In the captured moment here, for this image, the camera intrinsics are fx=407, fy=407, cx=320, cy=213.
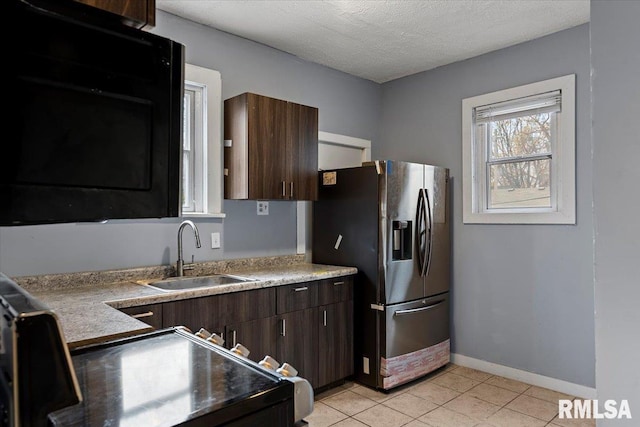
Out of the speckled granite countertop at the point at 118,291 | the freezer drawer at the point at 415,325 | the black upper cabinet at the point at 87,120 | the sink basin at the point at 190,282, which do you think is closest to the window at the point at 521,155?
the freezer drawer at the point at 415,325

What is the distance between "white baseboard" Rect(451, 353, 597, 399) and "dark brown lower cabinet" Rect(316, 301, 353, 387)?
1138mm

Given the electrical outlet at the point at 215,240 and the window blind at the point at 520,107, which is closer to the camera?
the electrical outlet at the point at 215,240

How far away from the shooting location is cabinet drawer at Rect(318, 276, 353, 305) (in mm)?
2938

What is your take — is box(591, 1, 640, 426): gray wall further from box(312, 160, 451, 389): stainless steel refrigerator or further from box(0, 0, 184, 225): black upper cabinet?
box(312, 160, 451, 389): stainless steel refrigerator

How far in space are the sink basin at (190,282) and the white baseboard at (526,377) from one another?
7.07ft

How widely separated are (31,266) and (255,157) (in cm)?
149

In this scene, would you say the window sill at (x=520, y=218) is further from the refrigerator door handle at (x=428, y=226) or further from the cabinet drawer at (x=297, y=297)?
the cabinet drawer at (x=297, y=297)

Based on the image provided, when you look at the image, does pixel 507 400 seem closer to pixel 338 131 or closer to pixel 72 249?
pixel 338 131

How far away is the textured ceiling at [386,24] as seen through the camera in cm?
268

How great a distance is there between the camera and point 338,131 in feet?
12.7

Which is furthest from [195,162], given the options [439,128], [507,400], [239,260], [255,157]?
[507,400]

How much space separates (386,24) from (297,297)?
2.05 m

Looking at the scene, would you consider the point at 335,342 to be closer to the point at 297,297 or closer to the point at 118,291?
the point at 297,297

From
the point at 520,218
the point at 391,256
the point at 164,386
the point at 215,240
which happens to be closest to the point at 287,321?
the point at 215,240
